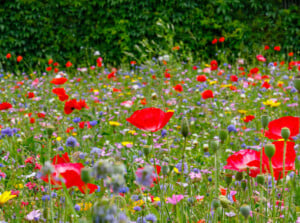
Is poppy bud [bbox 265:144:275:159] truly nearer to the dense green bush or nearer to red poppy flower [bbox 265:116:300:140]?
red poppy flower [bbox 265:116:300:140]

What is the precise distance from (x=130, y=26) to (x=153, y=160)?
5.59 m

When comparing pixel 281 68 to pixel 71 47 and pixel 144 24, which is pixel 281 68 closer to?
pixel 144 24

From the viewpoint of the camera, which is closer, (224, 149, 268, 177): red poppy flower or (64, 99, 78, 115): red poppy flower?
(224, 149, 268, 177): red poppy flower

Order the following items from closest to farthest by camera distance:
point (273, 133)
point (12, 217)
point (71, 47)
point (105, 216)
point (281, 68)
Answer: point (105, 216) < point (273, 133) < point (12, 217) < point (281, 68) < point (71, 47)

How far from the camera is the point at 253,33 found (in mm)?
6523

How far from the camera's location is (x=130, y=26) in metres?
6.55

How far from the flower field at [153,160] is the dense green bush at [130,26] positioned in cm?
→ 163

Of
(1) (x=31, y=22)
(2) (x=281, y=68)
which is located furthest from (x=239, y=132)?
(1) (x=31, y=22)

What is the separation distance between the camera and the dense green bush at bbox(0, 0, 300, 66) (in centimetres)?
637

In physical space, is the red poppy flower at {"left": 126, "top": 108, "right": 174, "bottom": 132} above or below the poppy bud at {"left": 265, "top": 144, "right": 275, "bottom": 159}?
above

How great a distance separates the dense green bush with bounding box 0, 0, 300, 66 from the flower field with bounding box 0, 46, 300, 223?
1.63 m

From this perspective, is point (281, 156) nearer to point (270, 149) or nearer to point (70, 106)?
point (270, 149)

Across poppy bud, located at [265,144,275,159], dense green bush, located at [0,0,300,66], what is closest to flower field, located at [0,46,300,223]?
poppy bud, located at [265,144,275,159]

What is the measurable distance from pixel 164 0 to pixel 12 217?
5.76 meters
